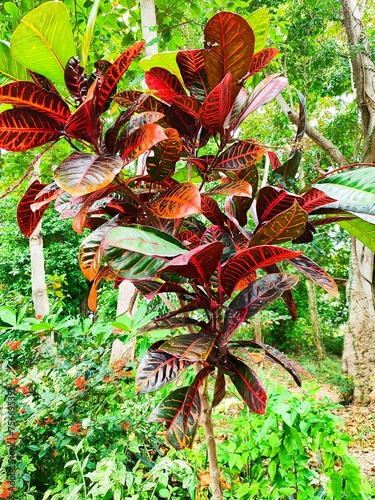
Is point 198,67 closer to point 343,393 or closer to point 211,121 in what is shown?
point 211,121

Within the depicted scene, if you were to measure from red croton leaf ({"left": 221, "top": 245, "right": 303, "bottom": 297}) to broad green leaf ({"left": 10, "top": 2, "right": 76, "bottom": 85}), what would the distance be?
16.4 inches

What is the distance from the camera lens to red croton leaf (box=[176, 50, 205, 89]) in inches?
23.9

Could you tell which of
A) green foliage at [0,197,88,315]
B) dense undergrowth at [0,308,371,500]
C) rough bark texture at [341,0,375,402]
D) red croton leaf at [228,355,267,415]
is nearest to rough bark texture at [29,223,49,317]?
dense undergrowth at [0,308,371,500]

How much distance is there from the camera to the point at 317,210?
625mm

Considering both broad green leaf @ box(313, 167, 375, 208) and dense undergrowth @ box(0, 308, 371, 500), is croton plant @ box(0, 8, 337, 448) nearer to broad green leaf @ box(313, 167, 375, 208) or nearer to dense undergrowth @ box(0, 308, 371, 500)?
broad green leaf @ box(313, 167, 375, 208)

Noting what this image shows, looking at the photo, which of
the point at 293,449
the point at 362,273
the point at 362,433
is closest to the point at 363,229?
the point at 293,449

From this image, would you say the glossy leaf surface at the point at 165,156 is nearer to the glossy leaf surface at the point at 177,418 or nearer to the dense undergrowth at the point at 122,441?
the glossy leaf surface at the point at 177,418

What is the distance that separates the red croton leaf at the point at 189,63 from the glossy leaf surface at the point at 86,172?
25cm

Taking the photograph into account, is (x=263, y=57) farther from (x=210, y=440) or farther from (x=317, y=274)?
(x=210, y=440)

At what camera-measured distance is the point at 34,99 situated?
0.50 m

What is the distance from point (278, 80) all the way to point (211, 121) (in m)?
0.15

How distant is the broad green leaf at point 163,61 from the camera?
65 cm

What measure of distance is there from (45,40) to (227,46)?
0.90 ft

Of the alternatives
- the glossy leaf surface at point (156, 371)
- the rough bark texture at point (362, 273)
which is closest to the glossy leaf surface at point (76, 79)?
the glossy leaf surface at point (156, 371)
